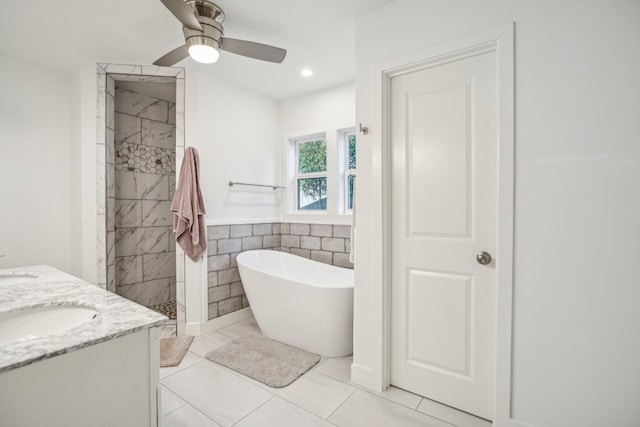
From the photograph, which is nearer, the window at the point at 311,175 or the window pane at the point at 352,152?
the window pane at the point at 352,152

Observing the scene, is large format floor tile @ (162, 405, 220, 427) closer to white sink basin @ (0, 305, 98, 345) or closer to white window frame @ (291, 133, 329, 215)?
white sink basin @ (0, 305, 98, 345)

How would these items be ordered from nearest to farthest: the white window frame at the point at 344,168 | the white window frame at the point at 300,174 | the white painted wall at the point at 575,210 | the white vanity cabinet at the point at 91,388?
the white vanity cabinet at the point at 91,388 < the white painted wall at the point at 575,210 < the white window frame at the point at 344,168 < the white window frame at the point at 300,174

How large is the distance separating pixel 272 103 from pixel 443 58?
7.88 ft

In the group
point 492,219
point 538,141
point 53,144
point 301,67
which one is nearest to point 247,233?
point 301,67

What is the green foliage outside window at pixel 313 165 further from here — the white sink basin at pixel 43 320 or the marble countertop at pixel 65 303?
the white sink basin at pixel 43 320

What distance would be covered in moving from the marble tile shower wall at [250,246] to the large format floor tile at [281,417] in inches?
55.2

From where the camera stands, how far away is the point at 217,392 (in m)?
1.96

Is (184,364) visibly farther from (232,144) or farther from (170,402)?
(232,144)

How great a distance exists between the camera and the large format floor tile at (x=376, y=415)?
167 centimetres

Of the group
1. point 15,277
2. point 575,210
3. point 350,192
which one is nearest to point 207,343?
point 15,277

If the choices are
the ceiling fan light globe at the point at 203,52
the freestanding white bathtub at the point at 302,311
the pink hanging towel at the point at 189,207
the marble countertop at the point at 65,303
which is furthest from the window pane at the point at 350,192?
the marble countertop at the point at 65,303

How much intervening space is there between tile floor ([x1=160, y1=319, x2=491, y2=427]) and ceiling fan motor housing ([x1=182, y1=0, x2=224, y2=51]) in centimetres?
224

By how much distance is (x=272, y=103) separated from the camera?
3.70 m

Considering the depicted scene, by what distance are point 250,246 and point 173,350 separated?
1256 millimetres
